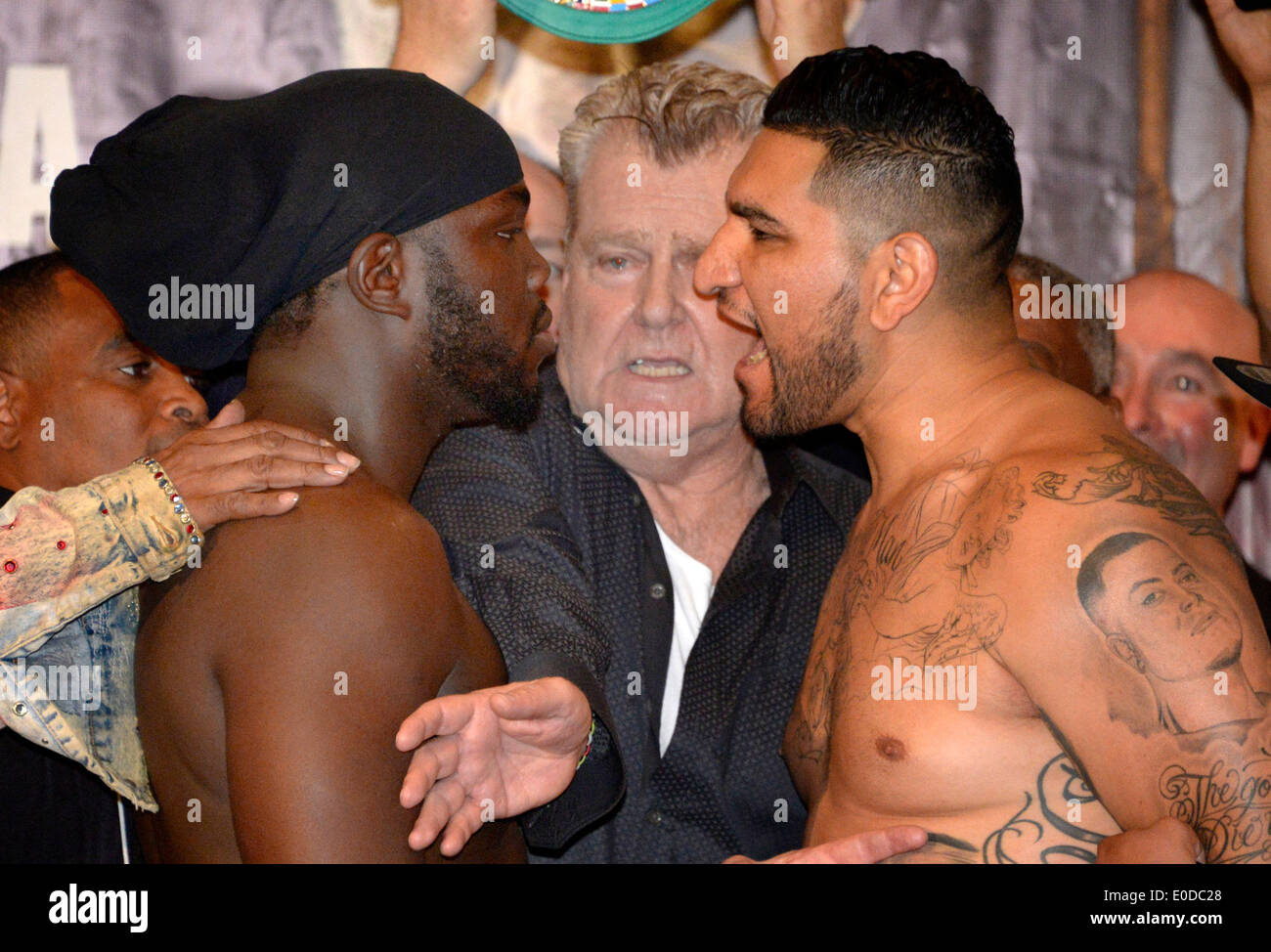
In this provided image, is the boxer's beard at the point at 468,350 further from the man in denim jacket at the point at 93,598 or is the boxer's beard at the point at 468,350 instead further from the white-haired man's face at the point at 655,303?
the white-haired man's face at the point at 655,303

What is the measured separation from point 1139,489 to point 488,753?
1022 mm

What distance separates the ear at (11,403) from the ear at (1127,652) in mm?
2091

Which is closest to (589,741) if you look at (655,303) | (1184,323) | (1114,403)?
(655,303)

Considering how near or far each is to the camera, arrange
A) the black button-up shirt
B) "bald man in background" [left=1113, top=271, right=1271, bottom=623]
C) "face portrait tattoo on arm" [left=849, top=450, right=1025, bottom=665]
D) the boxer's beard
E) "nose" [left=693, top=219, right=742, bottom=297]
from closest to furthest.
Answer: "face portrait tattoo on arm" [left=849, top=450, right=1025, bottom=665] → the boxer's beard → "nose" [left=693, top=219, right=742, bottom=297] → the black button-up shirt → "bald man in background" [left=1113, top=271, right=1271, bottom=623]

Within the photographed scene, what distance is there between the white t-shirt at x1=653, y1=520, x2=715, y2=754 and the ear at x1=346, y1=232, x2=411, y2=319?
949 mm

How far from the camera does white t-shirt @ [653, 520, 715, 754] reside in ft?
8.46

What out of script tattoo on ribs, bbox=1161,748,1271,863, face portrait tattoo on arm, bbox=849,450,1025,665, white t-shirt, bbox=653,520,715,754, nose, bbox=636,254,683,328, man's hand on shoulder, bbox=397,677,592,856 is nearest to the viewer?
script tattoo on ribs, bbox=1161,748,1271,863

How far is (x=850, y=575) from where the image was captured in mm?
2156

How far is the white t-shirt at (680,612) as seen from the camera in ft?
8.46

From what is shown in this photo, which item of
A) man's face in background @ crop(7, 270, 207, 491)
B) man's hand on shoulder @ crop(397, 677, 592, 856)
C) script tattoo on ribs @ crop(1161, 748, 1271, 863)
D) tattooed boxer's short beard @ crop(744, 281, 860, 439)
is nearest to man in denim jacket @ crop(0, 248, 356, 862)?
man's face in background @ crop(7, 270, 207, 491)

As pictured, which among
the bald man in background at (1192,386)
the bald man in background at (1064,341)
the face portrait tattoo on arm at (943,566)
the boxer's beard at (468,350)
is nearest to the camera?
the face portrait tattoo on arm at (943,566)

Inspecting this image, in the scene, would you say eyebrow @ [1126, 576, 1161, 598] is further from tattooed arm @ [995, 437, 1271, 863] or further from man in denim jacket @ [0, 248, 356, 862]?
man in denim jacket @ [0, 248, 356, 862]

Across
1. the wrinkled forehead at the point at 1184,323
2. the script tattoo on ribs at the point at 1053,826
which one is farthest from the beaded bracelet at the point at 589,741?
the wrinkled forehead at the point at 1184,323

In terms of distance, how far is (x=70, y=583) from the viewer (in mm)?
1814
